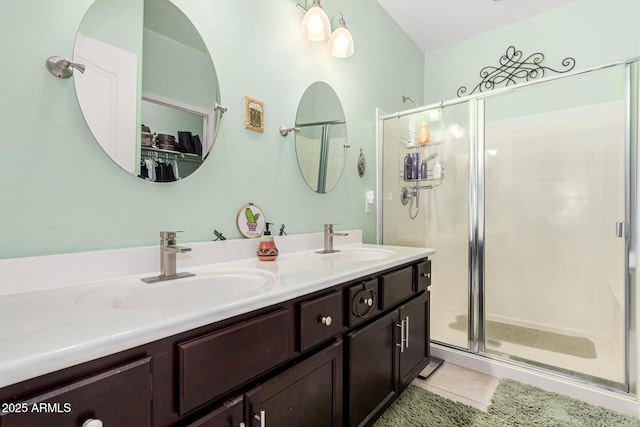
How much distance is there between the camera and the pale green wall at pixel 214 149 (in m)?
0.86

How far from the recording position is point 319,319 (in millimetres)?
1007

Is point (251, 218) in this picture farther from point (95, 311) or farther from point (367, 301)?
point (95, 311)

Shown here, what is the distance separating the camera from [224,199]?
134 cm

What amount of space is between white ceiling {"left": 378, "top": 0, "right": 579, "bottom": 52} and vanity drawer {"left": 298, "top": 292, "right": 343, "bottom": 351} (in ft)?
7.62

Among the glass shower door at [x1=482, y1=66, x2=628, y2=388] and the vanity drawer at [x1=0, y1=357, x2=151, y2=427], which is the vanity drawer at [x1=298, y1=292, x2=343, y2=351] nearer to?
the vanity drawer at [x1=0, y1=357, x2=151, y2=427]

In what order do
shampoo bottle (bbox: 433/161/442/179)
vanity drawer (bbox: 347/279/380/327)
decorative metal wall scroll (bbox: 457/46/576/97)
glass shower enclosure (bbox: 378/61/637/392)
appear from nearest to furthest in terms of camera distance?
1. vanity drawer (bbox: 347/279/380/327)
2. glass shower enclosure (bbox: 378/61/637/392)
3. shampoo bottle (bbox: 433/161/442/179)
4. decorative metal wall scroll (bbox: 457/46/576/97)

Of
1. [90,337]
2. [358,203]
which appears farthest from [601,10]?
[90,337]

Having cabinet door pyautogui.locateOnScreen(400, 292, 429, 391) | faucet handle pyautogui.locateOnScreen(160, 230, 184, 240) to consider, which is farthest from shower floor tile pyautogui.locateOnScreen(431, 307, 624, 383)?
faucet handle pyautogui.locateOnScreen(160, 230, 184, 240)

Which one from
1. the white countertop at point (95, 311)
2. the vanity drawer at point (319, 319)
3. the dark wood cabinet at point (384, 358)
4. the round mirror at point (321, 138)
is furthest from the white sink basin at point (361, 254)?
the vanity drawer at point (319, 319)

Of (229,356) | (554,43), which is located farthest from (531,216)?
(229,356)

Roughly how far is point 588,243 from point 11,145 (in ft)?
8.94

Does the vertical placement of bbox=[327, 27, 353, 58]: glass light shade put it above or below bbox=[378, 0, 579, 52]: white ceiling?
below

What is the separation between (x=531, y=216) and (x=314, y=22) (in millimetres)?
1872

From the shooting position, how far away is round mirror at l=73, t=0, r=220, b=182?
100cm
